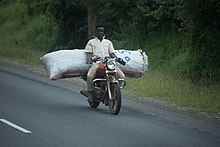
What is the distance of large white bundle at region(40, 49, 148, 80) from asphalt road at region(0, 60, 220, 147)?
0.81 meters

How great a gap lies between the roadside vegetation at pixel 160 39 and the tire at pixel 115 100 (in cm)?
244

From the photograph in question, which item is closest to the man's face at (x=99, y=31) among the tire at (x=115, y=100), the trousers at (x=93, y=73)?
the trousers at (x=93, y=73)

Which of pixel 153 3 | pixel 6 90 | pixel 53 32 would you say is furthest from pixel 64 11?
pixel 6 90

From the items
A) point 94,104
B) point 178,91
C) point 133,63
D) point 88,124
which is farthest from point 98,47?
point 178,91

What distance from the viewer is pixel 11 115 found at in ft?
45.3

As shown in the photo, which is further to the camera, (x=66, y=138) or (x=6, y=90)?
(x=6, y=90)

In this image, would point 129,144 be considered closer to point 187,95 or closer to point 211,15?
point 187,95

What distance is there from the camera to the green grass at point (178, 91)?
16469 mm

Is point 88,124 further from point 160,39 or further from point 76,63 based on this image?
point 160,39

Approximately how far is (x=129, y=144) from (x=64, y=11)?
24.5m

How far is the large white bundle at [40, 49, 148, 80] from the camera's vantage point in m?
15.5

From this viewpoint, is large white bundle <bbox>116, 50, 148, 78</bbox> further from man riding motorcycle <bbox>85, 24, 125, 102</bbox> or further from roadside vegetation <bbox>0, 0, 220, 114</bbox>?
roadside vegetation <bbox>0, 0, 220, 114</bbox>

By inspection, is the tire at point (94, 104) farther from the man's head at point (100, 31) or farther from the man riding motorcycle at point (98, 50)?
the man's head at point (100, 31)

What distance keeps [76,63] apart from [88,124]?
2.75m
